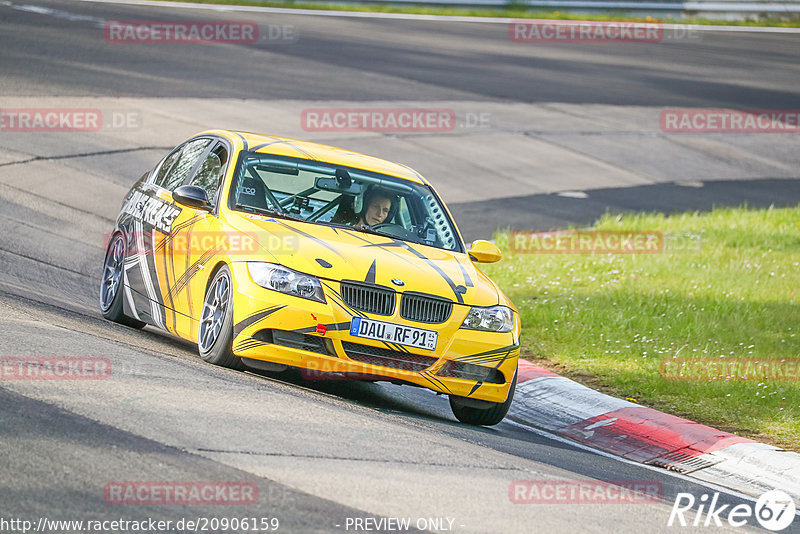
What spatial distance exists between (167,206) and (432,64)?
2051 cm

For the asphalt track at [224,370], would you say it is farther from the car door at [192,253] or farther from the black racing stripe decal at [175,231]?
the black racing stripe decal at [175,231]

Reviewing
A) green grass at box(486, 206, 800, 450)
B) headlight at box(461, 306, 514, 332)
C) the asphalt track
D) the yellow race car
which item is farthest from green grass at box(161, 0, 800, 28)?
headlight at box(461, 306, 514, 332)

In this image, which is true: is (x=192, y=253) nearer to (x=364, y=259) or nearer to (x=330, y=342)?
(x=364, y=259)

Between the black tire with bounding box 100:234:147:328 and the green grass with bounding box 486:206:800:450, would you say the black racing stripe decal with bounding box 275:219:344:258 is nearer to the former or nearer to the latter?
the black tire with bounding box 100:234:147:328

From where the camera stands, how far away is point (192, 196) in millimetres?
8648

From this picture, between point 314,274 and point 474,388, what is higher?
point 314,274

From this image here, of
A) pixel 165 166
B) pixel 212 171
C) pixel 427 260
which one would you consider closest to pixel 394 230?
pixel 427 260

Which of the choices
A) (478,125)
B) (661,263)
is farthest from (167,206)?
(478,125)

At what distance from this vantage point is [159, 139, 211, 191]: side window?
31.9ft

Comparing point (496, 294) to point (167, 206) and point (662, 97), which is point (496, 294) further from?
point (662, 97)

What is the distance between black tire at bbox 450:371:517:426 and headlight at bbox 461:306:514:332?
39cm

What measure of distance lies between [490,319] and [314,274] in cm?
128

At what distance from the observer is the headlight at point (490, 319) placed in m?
8.07

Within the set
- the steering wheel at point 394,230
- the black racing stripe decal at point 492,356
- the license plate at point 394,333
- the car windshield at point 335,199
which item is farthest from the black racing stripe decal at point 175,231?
the black racing stripe decal at point 492,356
